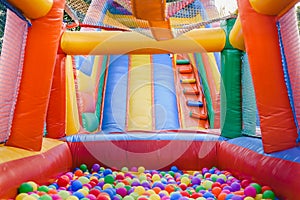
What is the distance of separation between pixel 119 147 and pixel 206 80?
1790 millimetres

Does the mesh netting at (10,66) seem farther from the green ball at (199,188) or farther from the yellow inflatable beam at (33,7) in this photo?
the green ball at (199,188)

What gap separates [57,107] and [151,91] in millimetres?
1846

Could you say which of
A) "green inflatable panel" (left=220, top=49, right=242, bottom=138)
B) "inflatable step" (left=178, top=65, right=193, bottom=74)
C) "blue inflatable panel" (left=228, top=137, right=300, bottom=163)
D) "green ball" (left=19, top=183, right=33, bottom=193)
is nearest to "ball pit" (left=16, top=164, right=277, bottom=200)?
"green ball" (left=19, top=183, right=33, bottom=193)

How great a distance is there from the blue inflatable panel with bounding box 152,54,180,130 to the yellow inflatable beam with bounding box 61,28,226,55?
1332 mm

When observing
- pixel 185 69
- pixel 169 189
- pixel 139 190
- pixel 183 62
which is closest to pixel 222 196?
pixel 169 189

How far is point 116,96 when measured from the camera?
4770mm

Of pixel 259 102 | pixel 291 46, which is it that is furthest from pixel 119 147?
pixel 291 46

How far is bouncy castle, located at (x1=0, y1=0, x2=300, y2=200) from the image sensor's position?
2.07 meters

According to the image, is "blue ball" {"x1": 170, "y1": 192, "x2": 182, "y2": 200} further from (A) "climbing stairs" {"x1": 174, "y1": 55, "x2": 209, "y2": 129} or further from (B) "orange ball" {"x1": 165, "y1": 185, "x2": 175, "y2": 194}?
(A) "climbing stairs" {"x1": 174, "y1": 55, "x2": 209, "y2": 129}

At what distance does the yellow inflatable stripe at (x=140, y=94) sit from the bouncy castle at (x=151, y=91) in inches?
0.6

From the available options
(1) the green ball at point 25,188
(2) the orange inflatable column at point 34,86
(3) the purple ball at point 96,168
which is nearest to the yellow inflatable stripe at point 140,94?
(3) the purple ball at point 96,168

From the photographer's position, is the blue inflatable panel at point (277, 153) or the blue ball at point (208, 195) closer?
the blue inflatable panel at point (277, 153)

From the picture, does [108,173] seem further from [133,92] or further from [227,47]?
[133,92]

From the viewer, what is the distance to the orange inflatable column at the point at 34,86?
7.82ft
